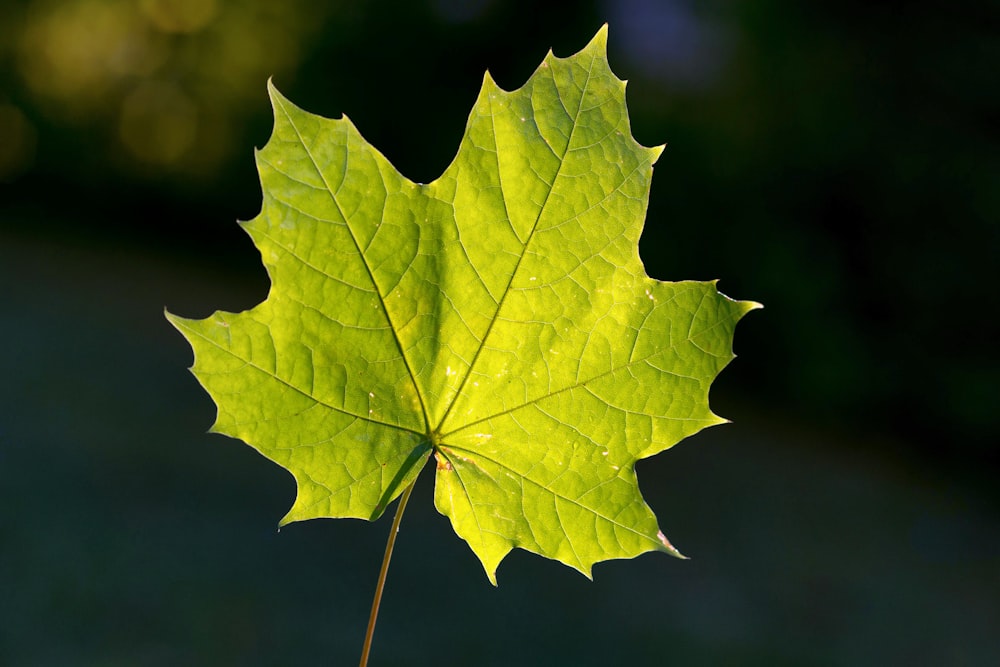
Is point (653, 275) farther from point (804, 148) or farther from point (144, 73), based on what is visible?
point (144, 73)

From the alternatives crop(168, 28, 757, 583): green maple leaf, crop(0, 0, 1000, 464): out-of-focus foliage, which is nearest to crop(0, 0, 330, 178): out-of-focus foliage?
crop(0, 0, 1000, 464): out-of-focus foliage

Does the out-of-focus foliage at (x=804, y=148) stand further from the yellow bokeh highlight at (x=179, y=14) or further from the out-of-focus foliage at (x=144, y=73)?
the yellow bokeh highlight at (x=179, y=14)


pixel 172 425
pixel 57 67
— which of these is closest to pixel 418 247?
pixel 172 425

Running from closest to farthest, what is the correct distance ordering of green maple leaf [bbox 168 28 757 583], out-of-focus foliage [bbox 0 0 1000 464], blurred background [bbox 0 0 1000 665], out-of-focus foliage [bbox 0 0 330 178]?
1. green maple leaf [bbox 168 28 757 583]
2. blurred background [bbox 0 0 1000 665]
3. out-of-focus foliage [bbox 0 0 1000 464]
4. out-of-focus foliage [bbox 0 0 330 178]

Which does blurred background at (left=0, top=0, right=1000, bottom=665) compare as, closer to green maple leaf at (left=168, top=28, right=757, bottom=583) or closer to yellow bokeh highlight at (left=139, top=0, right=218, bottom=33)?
yellow bokeh highlight at (left=139, top=0, right=218, bottom=33)

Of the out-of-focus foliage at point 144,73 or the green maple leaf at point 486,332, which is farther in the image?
the out-of-focus foliage at point 144,73

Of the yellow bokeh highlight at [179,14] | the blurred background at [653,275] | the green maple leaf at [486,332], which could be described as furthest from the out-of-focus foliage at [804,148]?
the green maple leaf at [486,332]

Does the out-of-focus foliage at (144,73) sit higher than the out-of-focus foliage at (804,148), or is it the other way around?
the out-of-focus foliage at (144,73)
